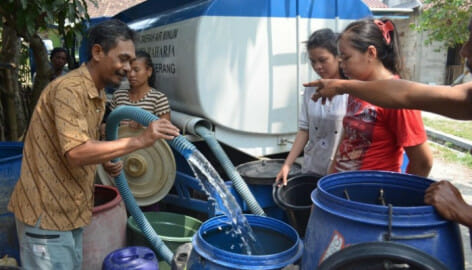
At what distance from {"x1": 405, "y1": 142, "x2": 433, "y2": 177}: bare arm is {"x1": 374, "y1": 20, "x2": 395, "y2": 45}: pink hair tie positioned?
58 centimetres

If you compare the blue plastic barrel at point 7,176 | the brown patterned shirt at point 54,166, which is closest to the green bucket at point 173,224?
the blue plastic barrel at point 7,176

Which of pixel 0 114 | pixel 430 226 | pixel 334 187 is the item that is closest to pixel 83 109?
pixel 334 187

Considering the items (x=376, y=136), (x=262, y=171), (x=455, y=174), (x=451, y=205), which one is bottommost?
(x=455, y=174)

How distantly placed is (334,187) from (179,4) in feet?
9.30

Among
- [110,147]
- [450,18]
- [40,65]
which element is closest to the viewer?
[110,147]

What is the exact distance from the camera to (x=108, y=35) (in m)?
1.87

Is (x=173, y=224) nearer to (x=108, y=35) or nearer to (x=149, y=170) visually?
(x=149, y=170)

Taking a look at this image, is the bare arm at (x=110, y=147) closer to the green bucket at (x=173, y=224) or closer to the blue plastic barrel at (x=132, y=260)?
the blue plastic barrel at (x=132, y=260)

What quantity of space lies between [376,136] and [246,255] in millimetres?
919

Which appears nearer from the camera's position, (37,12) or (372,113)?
A: (372,113)

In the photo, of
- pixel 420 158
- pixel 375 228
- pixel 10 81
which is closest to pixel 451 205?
pixel 375 228

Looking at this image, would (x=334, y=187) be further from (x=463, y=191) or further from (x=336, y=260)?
(x=463, y=191)

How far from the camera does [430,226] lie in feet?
4.29

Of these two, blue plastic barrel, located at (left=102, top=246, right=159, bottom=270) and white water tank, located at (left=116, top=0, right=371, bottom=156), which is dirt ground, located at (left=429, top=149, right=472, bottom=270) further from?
blue plastic barrel, located at (left=102, top=246, right=159, bottom=270)
